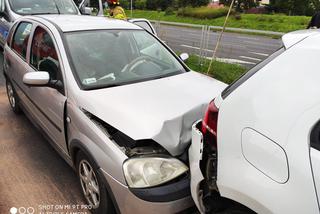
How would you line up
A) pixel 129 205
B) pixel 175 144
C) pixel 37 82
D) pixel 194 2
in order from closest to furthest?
pixel 129 205, pixel 175 144, pixel 37 82, pixel 194 2

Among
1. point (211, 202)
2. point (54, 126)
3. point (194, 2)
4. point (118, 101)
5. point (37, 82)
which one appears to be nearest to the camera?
point (211, 202)

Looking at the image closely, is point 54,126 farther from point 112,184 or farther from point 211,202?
point 211,202

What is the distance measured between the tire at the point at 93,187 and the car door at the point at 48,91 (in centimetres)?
42

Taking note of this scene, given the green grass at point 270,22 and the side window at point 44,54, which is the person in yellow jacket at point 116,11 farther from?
the green grass at point 270,22

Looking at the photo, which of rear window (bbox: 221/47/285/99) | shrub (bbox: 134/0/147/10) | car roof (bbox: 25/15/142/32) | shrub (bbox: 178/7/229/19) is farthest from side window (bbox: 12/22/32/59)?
shrub (bbox: 134/0/147/10)

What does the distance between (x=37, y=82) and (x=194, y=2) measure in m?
45.4

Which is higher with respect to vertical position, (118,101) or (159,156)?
(118,101)

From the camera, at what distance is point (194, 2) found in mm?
46188

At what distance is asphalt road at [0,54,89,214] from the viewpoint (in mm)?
3186

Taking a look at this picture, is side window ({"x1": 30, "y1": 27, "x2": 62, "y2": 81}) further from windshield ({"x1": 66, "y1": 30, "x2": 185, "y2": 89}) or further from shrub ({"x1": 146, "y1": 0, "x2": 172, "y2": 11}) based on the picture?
shrub ({"x1": 146, "y1": 0, "x2": 172, "y2": 11})

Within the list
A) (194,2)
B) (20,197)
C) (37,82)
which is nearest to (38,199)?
(20,197)

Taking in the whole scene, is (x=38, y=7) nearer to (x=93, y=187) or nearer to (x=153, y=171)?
(x=93, y=187)

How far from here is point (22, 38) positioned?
460cm

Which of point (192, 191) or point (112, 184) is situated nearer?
point (192, 191)
